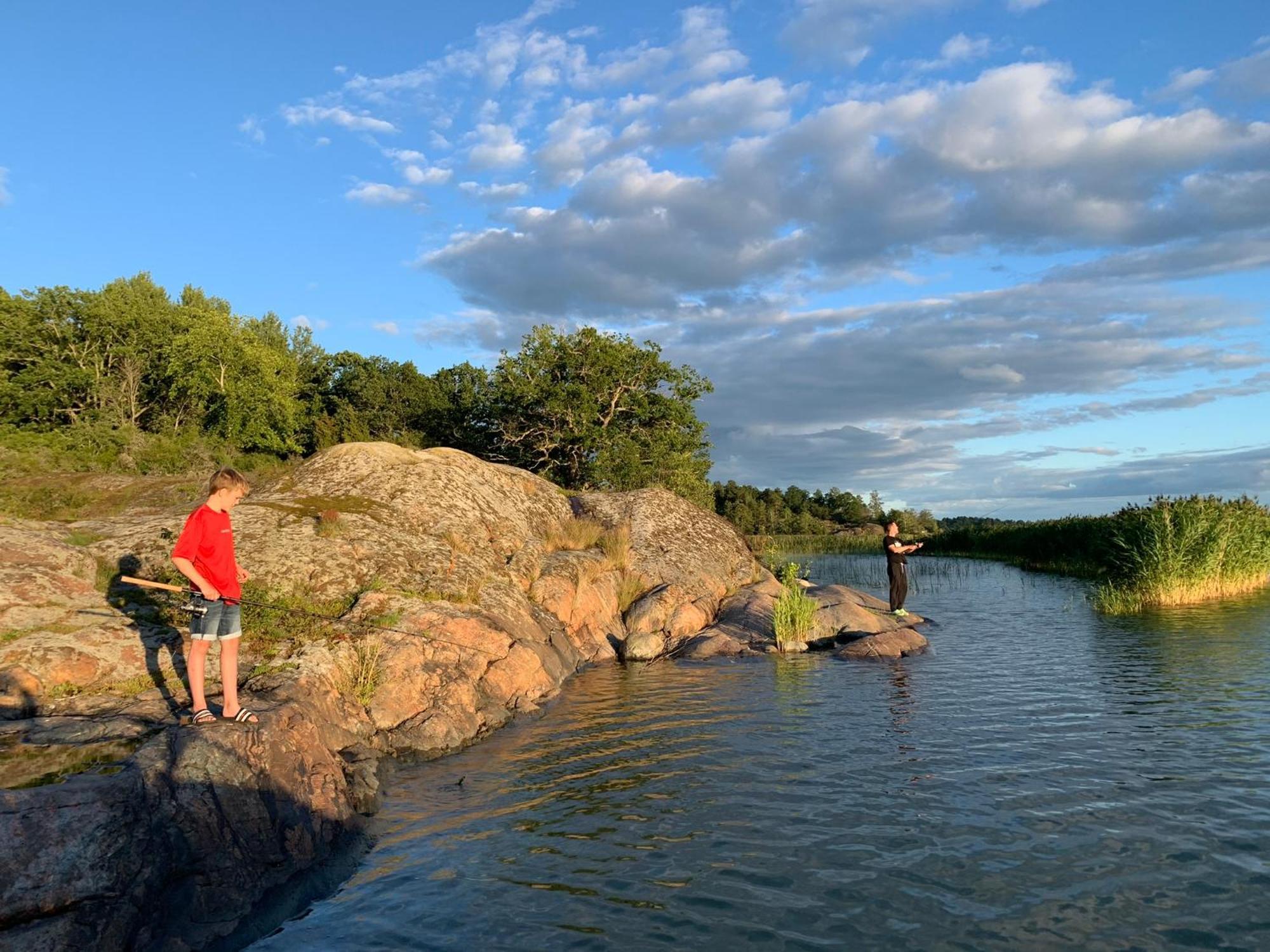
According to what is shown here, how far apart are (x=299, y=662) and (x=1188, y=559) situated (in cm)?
2609

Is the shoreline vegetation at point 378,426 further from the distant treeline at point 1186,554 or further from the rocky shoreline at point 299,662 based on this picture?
the rocky shoreline at point 299,662

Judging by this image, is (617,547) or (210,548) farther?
(617,547)

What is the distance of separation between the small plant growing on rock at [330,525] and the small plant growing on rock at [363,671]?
3577 mm

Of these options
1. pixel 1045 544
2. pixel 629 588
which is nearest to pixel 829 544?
pixel 1045 544

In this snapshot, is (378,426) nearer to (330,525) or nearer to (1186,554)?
(330,525)

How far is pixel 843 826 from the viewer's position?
25.3 feet

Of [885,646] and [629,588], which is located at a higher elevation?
[629,588]

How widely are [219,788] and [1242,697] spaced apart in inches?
570

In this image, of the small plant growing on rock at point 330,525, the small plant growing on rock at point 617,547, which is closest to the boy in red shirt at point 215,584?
the small plant growing on rock at point 330,525

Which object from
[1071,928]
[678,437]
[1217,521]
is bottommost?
[1071,928]

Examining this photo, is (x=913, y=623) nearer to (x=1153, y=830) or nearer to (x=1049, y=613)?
(x=1049, y=613)

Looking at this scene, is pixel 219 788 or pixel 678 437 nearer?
pixel 219 788

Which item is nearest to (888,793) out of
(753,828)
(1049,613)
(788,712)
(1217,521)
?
(753,828)

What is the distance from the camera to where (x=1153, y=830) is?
24.2 feet
